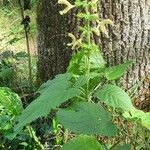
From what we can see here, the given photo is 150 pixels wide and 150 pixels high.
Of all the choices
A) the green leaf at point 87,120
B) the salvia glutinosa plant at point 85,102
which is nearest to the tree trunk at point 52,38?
the salvia glutinosa plant at point 85,102

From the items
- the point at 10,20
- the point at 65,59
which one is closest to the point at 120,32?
the point at 65,59

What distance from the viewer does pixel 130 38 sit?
3.23 meters

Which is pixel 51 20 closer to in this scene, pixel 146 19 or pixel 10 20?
pixel 146 19

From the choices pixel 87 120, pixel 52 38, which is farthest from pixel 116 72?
pixel 52 38

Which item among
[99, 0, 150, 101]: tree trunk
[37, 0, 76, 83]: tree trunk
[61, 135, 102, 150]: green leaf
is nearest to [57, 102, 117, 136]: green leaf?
[61, 135, 102, 150]: green leaf

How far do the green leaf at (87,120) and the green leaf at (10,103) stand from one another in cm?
72

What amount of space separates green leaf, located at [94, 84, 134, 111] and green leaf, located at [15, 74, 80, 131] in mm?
123

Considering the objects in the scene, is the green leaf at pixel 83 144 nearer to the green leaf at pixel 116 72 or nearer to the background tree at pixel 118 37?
the green leaf at pixel 116 72

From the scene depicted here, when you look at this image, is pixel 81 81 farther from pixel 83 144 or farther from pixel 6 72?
pixel 6 72

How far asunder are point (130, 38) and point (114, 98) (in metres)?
1.08

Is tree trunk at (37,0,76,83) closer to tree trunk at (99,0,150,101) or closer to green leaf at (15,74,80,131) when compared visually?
tree trunk at (99,0,150,101)

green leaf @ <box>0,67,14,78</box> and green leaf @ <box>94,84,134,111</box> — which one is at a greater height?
green leaf @ <box>94,84,134,111</box>

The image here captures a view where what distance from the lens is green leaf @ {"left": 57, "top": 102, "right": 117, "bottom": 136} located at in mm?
2111

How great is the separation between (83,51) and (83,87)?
0.64ft
